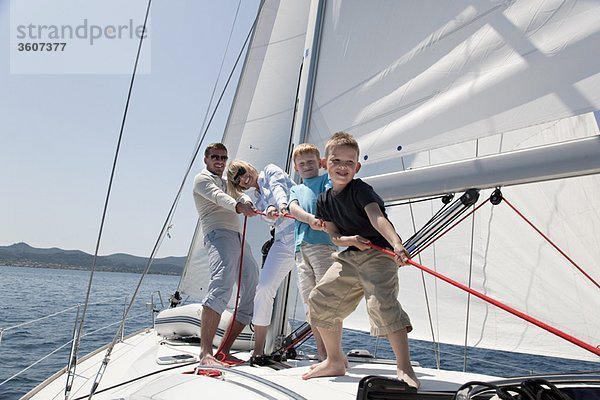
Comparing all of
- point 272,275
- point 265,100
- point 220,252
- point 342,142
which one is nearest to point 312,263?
point 272,275

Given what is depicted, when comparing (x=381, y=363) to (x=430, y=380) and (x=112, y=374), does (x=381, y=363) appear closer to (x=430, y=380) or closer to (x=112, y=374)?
(x=430, y=380)

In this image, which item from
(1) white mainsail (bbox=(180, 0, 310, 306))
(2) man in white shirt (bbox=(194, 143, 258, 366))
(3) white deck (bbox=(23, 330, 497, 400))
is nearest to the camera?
(3) white deck (bbox=(23, 330, 497, 400))

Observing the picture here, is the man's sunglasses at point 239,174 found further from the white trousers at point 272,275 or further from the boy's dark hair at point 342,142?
the boy's dark hair at point 342,142

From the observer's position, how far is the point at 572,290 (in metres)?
3.37

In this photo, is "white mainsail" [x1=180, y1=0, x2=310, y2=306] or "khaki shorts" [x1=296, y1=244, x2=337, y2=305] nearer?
"khaki shorts" [x1=296, y1=244, x2=337, y2=305]

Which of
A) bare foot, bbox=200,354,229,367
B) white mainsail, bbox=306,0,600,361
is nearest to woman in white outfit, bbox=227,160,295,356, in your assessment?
bare foot, bbox=200,354,229,367

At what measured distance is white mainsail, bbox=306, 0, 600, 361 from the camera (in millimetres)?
1847

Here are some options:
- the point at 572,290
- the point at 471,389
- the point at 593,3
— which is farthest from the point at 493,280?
the point at 471,389

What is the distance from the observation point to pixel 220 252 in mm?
3029

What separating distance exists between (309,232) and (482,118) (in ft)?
3.24

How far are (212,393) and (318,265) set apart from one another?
0.94 m

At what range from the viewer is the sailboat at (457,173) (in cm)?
174

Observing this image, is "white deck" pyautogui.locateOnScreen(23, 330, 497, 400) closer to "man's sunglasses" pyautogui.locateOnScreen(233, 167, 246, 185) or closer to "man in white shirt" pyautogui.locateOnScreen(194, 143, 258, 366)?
"man in white shirt" pyautogui.locateOnScreen(194, 143, 258, 366)

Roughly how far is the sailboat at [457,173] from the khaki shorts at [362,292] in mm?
252
